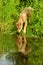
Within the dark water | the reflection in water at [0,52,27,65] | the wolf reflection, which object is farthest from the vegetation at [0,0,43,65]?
the reflection in water at [0,52,27,65]

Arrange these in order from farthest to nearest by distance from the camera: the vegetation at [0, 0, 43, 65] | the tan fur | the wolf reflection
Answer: the tan fur, the vegetation at [0, 0, 43, 65], the wolf reflection

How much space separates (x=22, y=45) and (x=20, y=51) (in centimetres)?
91

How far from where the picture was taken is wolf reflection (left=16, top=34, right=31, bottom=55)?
25.4 ft

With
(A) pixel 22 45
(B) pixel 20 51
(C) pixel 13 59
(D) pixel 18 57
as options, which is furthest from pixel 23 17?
(C) pixel 13 59

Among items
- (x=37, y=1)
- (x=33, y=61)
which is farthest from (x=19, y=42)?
(x=37, y=1)

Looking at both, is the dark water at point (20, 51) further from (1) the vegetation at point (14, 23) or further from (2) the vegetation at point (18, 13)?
(2) the vegetation at point (18, 13)

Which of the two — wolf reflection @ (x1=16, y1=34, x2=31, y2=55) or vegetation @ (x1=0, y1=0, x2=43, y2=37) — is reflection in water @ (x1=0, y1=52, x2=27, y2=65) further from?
vegetation @ (x1=0, y1=0, x2=43, y2=37)

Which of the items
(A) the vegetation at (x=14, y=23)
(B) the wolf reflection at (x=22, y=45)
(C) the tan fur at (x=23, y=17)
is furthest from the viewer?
(C) the tan fur at (x=23, y=17)

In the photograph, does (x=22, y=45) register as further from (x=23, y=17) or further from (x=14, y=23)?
(x=23, y=17)

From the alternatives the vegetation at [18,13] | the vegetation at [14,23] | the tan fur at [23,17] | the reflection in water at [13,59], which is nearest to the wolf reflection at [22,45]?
the vegetation at [14,23]

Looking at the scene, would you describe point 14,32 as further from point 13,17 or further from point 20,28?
point 13,17

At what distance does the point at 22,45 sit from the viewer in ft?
28.1

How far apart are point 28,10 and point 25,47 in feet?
12.5

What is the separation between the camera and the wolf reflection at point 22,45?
25.4ft
